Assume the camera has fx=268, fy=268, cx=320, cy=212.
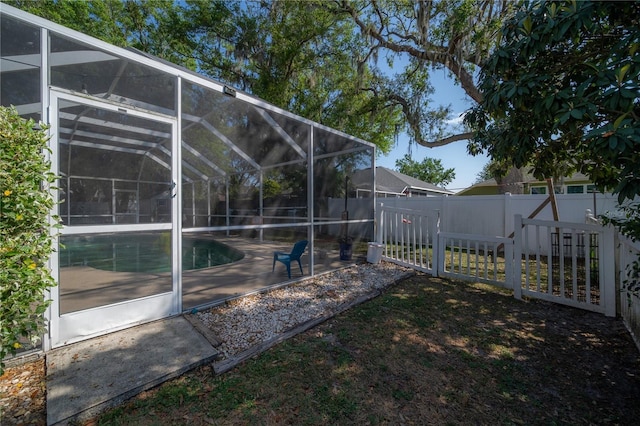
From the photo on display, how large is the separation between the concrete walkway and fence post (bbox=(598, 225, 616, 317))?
5088mm

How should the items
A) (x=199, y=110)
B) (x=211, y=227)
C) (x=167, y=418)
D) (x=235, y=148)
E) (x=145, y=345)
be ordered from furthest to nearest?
1. (x=235, y=148)
2. (x=199, y=110)
3. (x=211, y=227)
4. (x=145, y=345)
5. (x=167, y=418)

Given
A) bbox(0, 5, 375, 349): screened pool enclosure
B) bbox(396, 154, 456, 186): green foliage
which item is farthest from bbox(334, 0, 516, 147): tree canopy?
bbox(396, 154, 456, 186): green foliage

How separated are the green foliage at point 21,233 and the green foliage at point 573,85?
4.26 meters

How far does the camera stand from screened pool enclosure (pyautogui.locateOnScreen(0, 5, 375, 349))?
8.86 ft

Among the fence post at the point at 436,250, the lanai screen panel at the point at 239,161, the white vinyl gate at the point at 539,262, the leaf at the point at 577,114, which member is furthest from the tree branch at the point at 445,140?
the leaf at the point at 577,114

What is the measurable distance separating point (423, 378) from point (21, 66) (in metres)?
4.83

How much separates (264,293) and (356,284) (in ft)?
5.65

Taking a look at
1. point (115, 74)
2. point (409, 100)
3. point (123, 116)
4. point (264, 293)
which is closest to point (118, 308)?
point (264, 293)

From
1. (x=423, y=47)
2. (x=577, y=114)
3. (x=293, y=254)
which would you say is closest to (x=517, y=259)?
(x=577, y=114)

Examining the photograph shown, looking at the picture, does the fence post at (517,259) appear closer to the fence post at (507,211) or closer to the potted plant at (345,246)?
the potted plant at (345,246)

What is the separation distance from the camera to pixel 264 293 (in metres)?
4.56

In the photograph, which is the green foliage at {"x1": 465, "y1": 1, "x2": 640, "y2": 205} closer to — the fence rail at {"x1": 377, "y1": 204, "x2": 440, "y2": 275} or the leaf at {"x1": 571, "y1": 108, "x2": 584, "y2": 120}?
the leaf at {"x1": 571, "y1": 108, "x2": 584, "y2": 120}

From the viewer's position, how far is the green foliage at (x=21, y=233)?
190 centimetres

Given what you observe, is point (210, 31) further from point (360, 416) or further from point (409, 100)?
point (360, 416)
